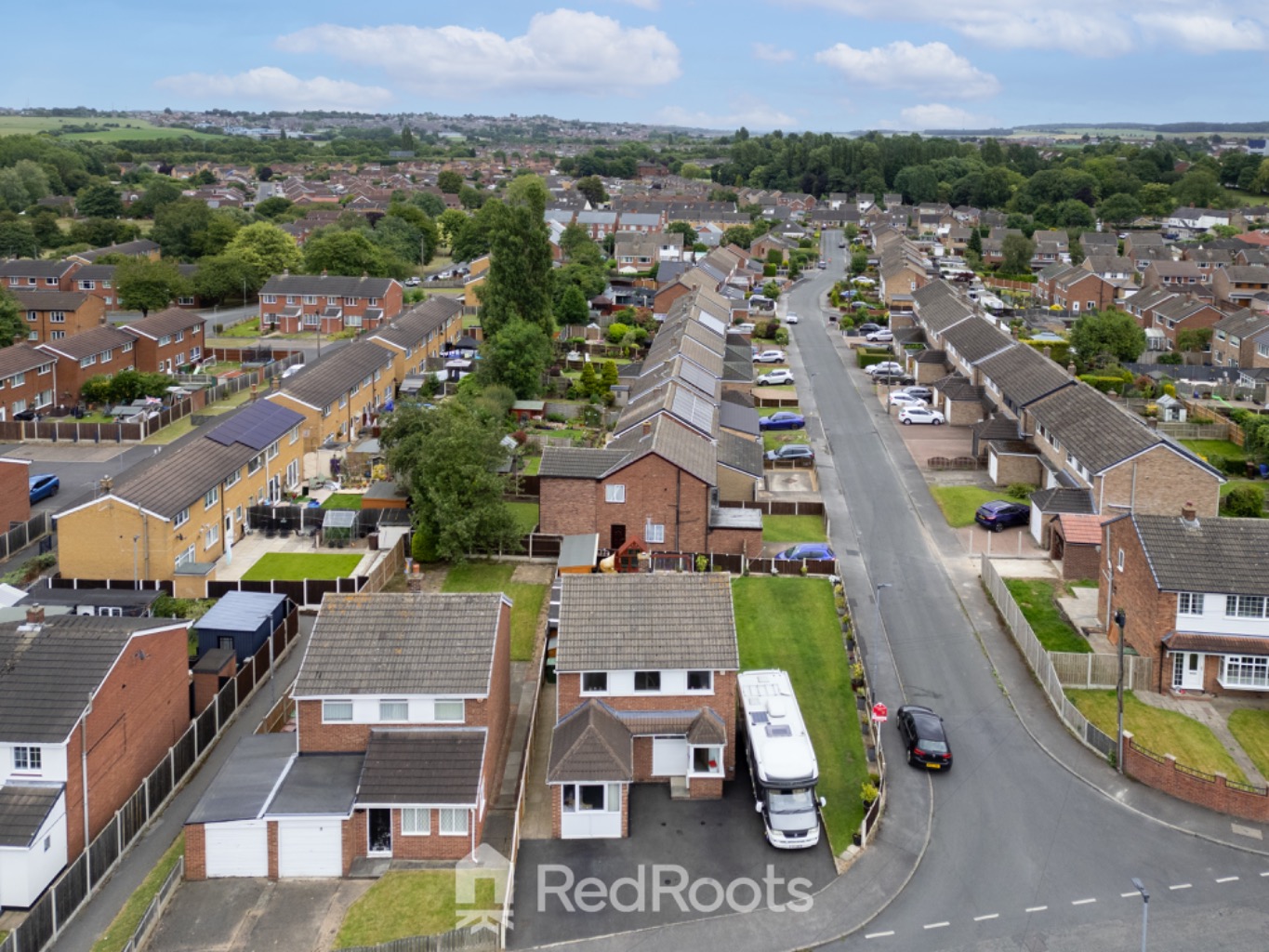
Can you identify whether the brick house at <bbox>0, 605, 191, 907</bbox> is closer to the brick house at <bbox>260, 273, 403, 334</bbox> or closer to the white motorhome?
the white motorhome

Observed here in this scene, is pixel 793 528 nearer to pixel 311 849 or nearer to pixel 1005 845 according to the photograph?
pixel 1005 845

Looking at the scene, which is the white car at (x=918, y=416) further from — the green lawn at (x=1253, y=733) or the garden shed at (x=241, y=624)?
the garden shed at (x=241, y=624)

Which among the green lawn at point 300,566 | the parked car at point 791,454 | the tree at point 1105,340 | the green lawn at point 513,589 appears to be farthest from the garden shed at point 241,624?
the tree at point 1105,340

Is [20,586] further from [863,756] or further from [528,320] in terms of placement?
[528,320]

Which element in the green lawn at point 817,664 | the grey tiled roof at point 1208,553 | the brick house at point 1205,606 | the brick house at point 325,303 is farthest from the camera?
the brick house at point 325,303

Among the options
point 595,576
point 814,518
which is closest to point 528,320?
point 814,518

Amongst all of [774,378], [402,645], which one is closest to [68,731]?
[402,645]

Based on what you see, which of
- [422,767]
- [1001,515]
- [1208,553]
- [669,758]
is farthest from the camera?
[1001,515]
